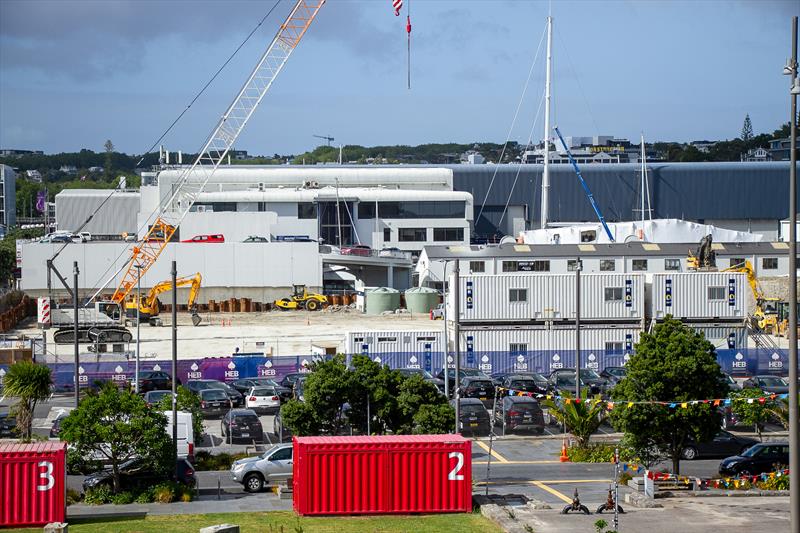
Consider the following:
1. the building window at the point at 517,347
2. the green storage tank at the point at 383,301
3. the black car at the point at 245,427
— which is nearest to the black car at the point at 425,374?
the building window at the point at 517,347

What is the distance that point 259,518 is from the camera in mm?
27406

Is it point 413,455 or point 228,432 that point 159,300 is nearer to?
point 228,432

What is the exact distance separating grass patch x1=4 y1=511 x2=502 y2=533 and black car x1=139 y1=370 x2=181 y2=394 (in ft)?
80.0

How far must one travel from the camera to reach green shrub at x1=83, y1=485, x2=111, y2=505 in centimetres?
3062

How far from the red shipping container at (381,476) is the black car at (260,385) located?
20.1 metres

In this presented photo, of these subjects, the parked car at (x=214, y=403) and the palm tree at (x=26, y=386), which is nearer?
the palm tree at (x=26, y=386)

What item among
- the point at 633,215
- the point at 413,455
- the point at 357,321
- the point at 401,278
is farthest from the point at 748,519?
the point at 633,215

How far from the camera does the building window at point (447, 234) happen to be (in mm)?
122312

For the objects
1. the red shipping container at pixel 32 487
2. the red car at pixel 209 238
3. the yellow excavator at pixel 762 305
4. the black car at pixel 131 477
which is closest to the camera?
the red shipping container at pixel 32 487

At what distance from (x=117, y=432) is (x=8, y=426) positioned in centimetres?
1300

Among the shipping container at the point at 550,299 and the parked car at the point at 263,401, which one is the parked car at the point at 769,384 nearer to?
the shipping container at the point at 550,299

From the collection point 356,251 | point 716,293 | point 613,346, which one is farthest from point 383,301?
point 716,293

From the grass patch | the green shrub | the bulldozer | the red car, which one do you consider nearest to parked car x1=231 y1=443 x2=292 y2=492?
the green shrub

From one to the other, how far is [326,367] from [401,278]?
2992 inches
